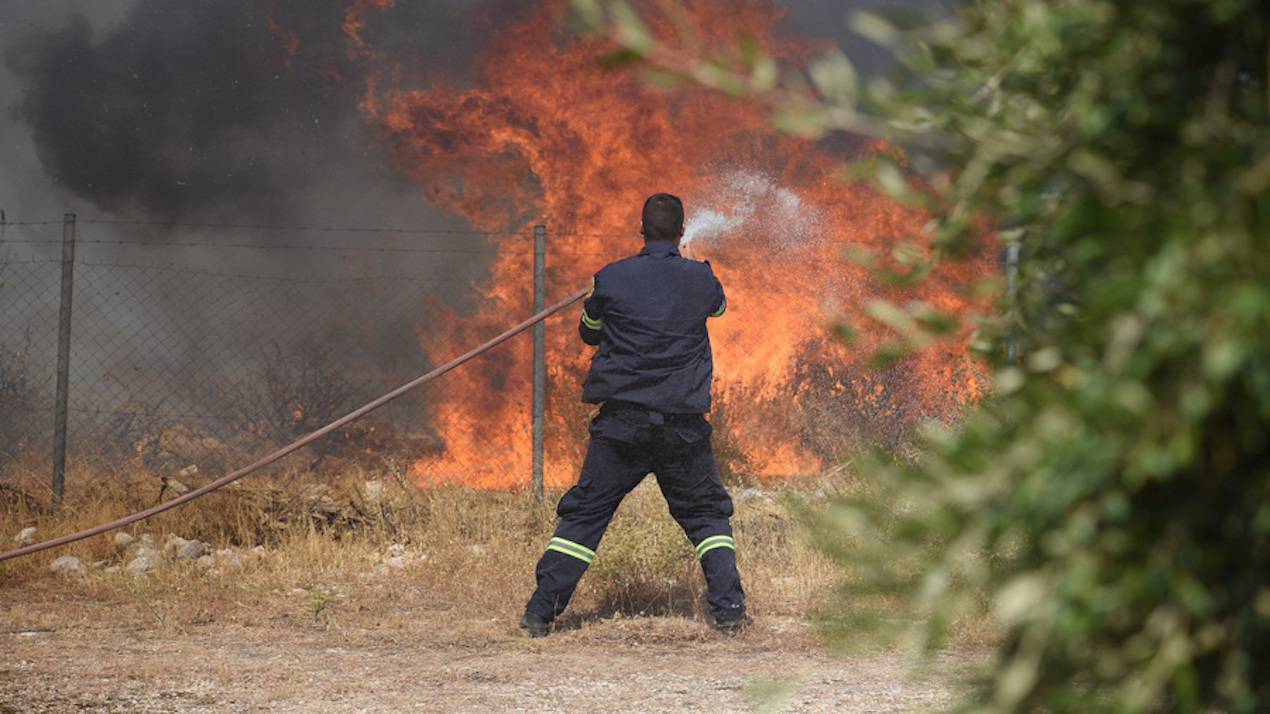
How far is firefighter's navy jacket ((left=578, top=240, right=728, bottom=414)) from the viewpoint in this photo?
559 centimetres

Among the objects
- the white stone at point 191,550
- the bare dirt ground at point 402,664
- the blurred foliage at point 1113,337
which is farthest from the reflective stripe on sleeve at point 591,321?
the blurred foliage at point 1113,337

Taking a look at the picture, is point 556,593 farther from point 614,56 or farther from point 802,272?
point 802,272

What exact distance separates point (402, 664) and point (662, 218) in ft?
7.38

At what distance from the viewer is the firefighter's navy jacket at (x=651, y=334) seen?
5586mm

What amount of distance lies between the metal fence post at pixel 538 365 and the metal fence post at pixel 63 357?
3137 millimetres

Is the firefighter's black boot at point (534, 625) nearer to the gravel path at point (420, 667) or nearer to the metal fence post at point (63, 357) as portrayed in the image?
the gravel path at point (420, 667)

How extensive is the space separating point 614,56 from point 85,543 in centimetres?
742

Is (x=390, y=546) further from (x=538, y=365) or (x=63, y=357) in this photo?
(x=63, y=357)

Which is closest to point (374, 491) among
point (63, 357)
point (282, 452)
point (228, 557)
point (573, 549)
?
point (228, 557)

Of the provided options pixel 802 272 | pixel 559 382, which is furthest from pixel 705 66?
pixel 802 272

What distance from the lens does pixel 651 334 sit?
18.3ft

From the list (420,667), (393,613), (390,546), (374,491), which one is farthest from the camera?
(374,491)

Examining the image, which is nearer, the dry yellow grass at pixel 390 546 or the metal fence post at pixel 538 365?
the dry yellow grass at pixel 390 546

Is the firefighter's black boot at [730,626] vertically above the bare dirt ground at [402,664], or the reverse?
the firefighter's black boot at [730,626]
